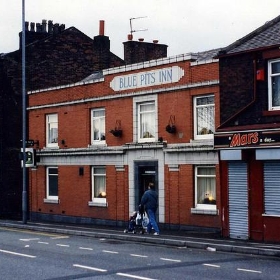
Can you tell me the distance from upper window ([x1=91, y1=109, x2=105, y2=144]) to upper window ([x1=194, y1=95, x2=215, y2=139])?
5920mm

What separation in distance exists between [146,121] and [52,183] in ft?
25.3

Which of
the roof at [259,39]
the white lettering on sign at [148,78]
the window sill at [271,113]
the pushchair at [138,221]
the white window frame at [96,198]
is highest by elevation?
the roof at [259,39]

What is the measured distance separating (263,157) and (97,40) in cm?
1879

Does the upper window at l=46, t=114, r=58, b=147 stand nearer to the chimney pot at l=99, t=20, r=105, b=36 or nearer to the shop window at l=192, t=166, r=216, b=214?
the chimney pot at l=99, t=20, r=105, b=36

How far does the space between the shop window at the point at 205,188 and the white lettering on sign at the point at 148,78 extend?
149 inches

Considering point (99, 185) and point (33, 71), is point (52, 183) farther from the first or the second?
point (33, 71)

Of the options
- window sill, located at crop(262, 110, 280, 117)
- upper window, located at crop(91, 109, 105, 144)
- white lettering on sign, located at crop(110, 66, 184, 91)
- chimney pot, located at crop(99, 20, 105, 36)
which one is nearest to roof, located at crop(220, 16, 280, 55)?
window sill, located at crop(262, 110, 280, 117)

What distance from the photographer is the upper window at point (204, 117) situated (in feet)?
80.9

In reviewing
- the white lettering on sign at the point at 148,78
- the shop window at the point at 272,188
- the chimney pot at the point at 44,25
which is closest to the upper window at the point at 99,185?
the white lettering on sign at the point at 148,78

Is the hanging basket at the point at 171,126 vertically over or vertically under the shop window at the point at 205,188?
over

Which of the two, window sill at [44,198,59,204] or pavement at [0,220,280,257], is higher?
window sill at [44,198,59,204]

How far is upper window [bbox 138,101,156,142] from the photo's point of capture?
27203 mm

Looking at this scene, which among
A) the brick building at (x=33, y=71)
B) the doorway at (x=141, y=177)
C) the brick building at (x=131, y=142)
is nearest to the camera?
the brick building at (x=131, y=142)

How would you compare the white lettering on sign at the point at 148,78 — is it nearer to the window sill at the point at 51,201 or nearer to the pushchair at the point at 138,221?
the pushchair at the point at 138,221
